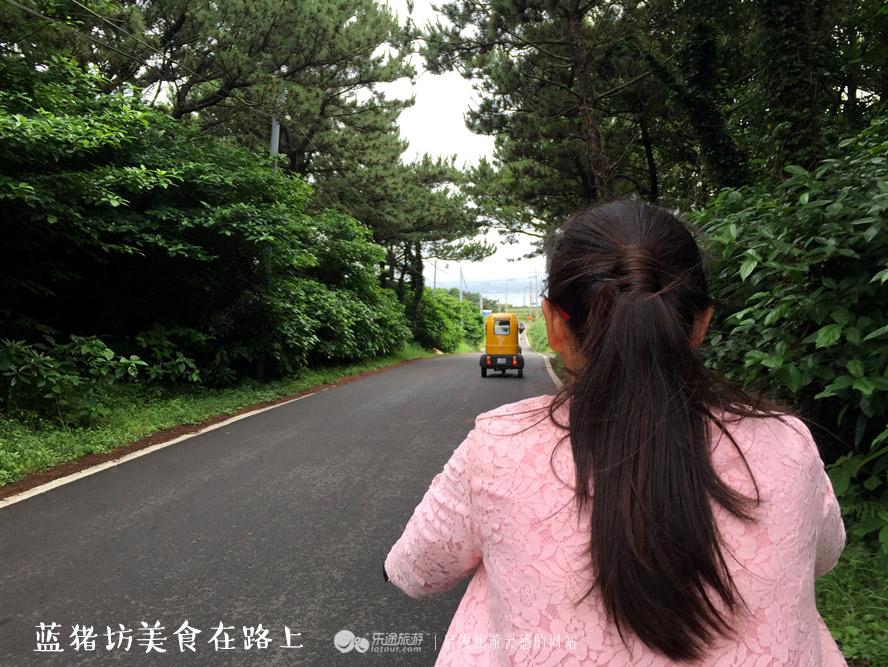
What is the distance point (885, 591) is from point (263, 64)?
40.7 feet

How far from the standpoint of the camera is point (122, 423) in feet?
23.4

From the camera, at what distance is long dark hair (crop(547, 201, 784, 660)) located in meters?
0.72

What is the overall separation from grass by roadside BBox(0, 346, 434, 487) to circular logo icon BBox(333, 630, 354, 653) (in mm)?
4142

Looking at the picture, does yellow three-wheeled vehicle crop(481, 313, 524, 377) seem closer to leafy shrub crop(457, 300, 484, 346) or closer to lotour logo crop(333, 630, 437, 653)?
lotour logo crop(333, 630, 437, 653)

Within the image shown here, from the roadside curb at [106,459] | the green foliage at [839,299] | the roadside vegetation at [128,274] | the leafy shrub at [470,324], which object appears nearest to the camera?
the green foliage at [839,299]

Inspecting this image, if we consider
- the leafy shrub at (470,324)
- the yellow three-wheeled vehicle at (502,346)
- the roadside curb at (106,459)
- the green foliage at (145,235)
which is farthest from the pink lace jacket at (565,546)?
the leafy shrub at (470,324)

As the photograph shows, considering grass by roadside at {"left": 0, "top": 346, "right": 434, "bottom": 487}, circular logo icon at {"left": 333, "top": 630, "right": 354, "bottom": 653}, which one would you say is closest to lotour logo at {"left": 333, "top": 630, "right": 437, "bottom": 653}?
circular logo icon at {"left": 333, "top": 630, "right": 354, "bottom": 653}

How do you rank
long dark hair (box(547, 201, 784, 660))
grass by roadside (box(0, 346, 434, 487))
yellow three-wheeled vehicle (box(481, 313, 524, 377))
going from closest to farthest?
long dark hair (box(547, 201, 784, 660)), grass by roadside (box(0, 346, 434, 487)), yellow three-wheeled vehicle (box(481, 313, 524, 377))

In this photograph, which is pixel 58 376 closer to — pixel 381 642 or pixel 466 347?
pixel 381 642

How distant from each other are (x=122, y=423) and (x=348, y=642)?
5871 mm

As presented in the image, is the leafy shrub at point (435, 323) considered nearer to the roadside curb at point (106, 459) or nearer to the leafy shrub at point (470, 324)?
the leafy shrub at point (470, 324)

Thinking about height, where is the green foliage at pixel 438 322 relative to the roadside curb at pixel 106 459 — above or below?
above

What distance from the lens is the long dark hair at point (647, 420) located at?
2.38 ft

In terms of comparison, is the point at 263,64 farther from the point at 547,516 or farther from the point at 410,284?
the point at 410,284
